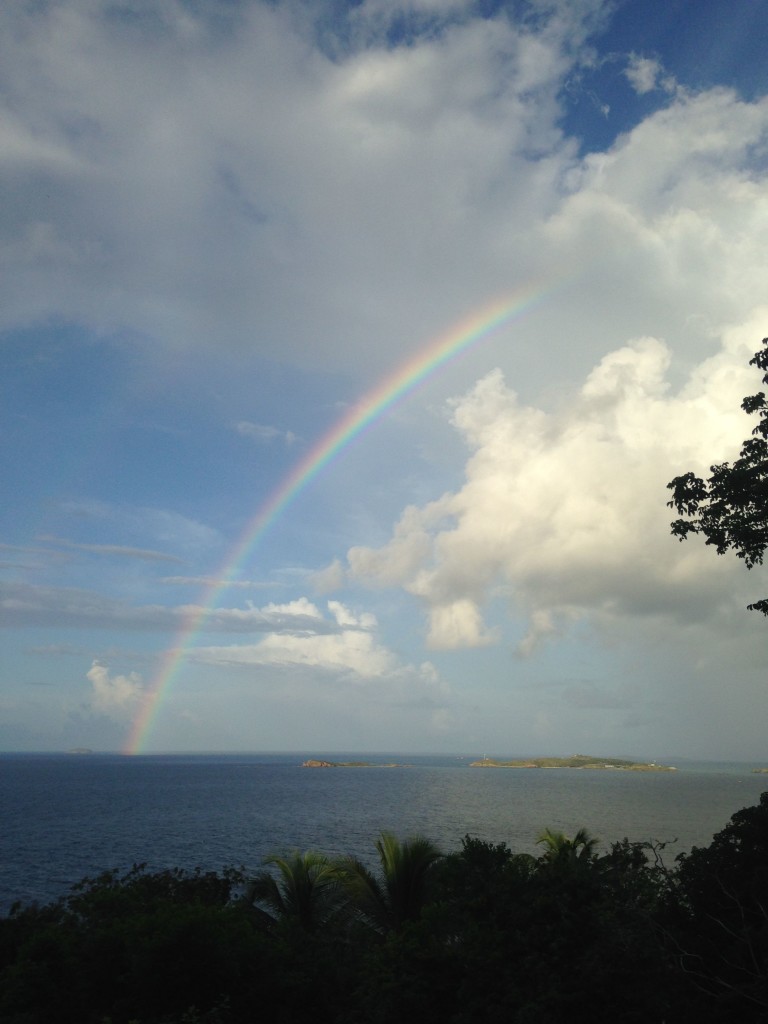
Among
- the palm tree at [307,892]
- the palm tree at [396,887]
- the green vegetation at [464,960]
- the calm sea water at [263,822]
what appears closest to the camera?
the green vegetation at [464,960]

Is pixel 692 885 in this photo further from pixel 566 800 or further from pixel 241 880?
pixel 566 800

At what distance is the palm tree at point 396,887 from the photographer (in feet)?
67.2

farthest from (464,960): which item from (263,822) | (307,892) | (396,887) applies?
(263,822)

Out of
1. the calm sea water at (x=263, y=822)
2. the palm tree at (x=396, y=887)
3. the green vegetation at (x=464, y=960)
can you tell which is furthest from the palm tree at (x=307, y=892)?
the calm sea water at (x=263, y=822)

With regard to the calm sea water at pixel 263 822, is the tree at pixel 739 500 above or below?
above

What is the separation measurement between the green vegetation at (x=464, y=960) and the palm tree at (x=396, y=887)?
321 centimetres

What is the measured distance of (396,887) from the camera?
20594 millimetres

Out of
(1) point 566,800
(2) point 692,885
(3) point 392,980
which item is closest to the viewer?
(3) point 392,980

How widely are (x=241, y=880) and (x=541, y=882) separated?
13238mm

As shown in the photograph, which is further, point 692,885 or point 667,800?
point 667,800

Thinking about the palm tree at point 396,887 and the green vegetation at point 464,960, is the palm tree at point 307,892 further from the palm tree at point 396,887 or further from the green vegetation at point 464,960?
the green vegetation at point 464,960

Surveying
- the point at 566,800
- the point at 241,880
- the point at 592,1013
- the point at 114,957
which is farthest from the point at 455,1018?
the point at 566,800

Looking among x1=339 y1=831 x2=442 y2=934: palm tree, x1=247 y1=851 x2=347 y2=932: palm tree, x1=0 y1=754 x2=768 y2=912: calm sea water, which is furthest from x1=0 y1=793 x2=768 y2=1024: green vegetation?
x1=0 y1=754 x2=768 y2=912: calm sea water

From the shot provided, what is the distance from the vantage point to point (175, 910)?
14.2 m
